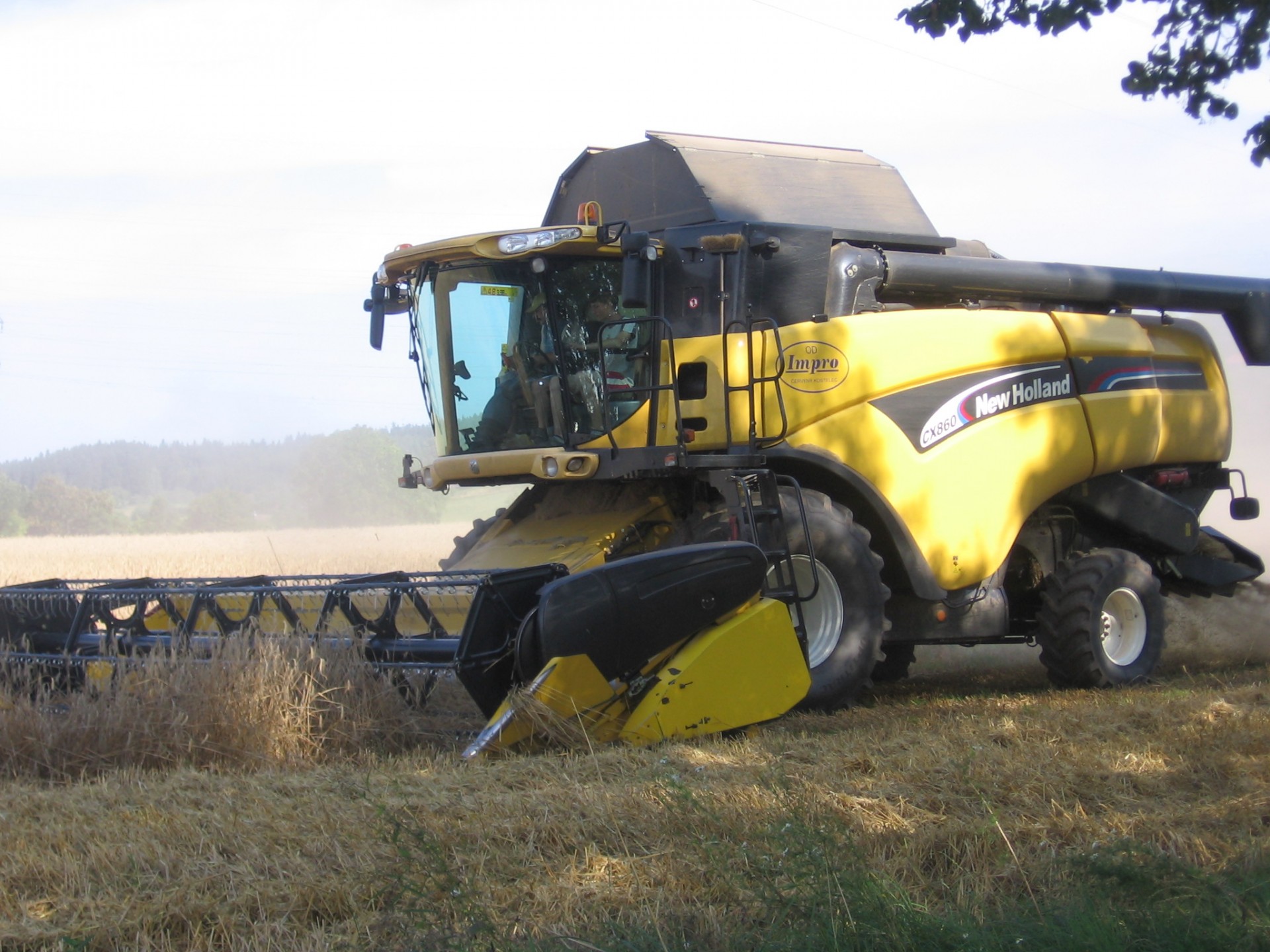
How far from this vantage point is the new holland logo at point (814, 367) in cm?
657

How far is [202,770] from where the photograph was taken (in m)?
4.59

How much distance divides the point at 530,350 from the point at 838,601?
2.15 metres

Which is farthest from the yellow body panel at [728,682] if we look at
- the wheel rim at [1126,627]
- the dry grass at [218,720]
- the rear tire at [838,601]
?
the wheel rim at [1126,627]

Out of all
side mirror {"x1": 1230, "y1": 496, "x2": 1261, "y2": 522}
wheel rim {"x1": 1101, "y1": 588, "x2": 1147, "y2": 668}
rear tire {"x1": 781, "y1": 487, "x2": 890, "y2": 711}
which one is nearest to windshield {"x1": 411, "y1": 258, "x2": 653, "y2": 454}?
rear tire {"x1": 781, "y1": 487, "x2": 890, "y2": 711}

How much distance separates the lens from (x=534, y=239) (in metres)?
6.56

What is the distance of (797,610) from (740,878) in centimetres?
285

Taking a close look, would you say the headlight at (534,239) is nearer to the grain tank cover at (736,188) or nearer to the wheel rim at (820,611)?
the grain tank cover at (736,188)

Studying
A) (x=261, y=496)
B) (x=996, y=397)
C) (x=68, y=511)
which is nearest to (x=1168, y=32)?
(x=996, y=397)

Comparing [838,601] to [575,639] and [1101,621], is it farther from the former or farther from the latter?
[1101,621]

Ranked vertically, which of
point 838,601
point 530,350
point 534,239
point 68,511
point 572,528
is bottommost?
point 68,511

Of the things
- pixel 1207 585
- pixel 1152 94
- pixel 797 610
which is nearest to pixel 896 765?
pixel 797 610

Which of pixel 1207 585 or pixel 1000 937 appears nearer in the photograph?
pixel 1000 937

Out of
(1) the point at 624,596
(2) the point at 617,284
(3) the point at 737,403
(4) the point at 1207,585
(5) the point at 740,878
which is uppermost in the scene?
(2) the point at 617,284

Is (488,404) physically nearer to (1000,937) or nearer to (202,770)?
(202,770)
